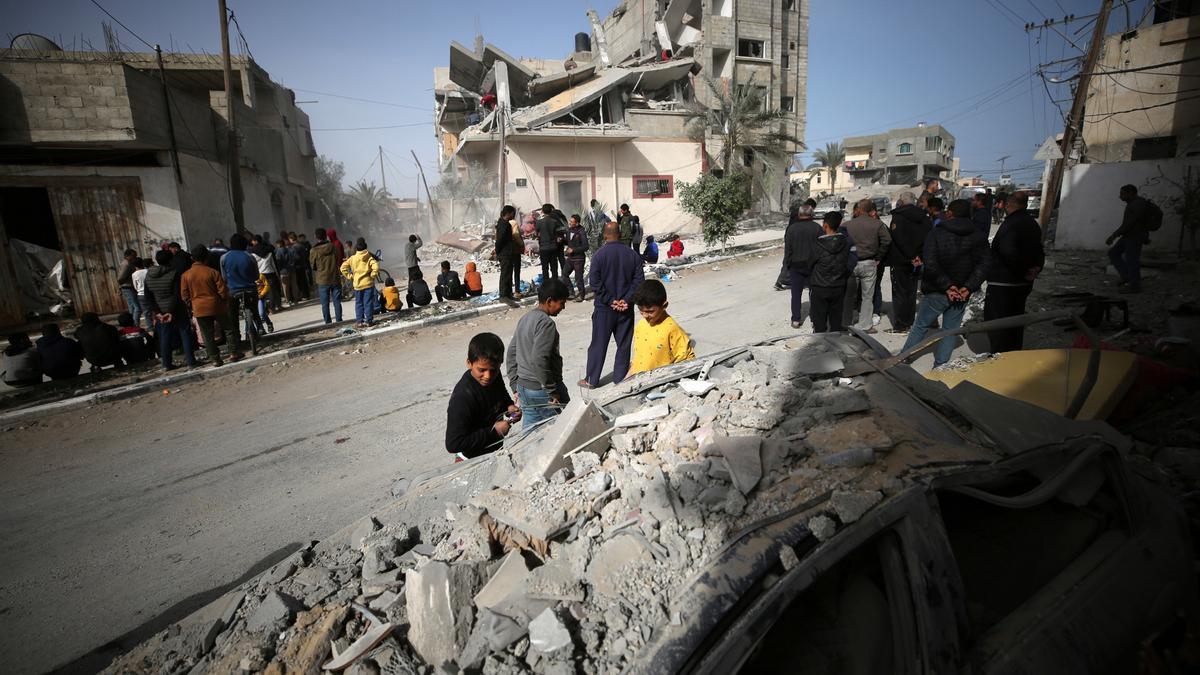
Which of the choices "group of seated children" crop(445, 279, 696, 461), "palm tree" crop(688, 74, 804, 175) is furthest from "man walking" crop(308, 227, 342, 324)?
"palm tree" crop(688, 74, 804, 175)

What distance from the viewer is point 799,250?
770cm

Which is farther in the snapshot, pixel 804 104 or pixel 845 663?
pixel 804 104

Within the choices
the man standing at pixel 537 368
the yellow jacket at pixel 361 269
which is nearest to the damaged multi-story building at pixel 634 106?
the yellow jacket at pixel 361 269

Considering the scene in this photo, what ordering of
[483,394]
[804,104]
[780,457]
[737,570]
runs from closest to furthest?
[737,570], [780,457], [483,394], [804,104]

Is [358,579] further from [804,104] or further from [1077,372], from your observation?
[804,104]

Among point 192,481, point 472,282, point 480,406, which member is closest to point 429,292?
point 472,282

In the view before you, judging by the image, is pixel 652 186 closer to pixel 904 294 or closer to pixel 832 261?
pixel 904 294

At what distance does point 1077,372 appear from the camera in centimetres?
419

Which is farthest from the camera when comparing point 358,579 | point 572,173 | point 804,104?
point 804,104

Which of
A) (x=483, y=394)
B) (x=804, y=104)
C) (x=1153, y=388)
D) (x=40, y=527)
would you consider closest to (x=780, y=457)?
(x=483, y=394)

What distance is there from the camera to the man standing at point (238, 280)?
27.9 ft

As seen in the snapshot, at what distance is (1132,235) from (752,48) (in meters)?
26.2

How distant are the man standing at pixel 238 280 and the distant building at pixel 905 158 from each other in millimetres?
61790

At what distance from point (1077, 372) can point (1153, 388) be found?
0.79m
